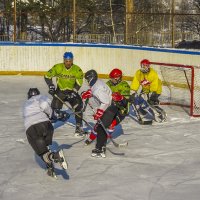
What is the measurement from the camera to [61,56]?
16.7 metres

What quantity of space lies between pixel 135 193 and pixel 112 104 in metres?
1.98

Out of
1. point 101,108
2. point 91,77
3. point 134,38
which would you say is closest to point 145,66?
point 91,77

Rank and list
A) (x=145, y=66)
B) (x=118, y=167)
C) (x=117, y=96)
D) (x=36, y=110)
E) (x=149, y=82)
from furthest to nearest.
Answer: (x=149, y=82) → (x=145, y=66) → (x=117, y=96) → (x=118, y=167) → (x=36, y=110)

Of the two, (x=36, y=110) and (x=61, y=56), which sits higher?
(x=61, y=56)

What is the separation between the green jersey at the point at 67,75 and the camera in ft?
29.5

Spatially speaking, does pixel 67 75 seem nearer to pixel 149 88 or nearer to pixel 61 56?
pixel 149 88

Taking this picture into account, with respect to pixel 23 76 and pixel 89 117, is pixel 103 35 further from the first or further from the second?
pixel 89 117

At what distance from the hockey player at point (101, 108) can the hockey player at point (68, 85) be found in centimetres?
115

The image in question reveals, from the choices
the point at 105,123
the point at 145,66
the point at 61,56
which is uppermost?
the point at 61,56

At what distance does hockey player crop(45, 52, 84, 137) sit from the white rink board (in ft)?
21.1

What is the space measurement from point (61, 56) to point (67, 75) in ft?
25.3

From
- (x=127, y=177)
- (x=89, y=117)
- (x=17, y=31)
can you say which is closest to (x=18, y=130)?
(x=89, y=117)

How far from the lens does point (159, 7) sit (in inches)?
1009

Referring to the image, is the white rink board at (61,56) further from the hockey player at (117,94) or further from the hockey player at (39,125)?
the hockey player at (39,125)
